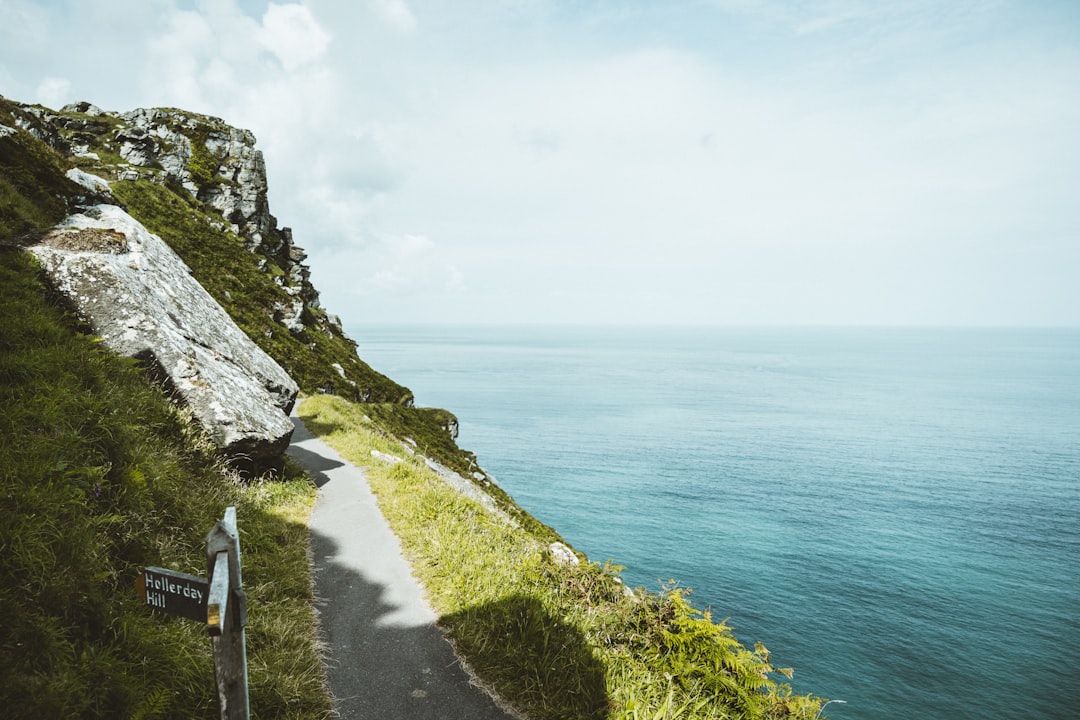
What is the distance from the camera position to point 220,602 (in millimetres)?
3076

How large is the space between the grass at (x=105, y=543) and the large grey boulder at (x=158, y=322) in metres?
0.53

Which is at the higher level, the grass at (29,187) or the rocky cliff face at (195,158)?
the rocky cliff face at (195,158)

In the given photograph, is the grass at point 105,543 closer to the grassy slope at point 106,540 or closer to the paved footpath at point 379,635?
the grassy slope at point 106,540

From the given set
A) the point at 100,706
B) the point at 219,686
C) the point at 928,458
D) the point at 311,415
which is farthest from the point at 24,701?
the point at 928,458

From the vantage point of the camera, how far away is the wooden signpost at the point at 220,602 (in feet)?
10.3

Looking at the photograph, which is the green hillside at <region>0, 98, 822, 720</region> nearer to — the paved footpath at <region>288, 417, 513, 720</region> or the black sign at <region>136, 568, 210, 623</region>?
the paved footpath at <region>288, 417, 513, 720</region>

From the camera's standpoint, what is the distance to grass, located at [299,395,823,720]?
5.94m

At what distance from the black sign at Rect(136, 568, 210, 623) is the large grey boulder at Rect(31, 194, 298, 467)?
→ 8.02 metres

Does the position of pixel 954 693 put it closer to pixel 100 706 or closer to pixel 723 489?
pixel 723 489

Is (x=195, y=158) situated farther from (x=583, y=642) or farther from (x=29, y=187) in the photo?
(x=583, y=642)

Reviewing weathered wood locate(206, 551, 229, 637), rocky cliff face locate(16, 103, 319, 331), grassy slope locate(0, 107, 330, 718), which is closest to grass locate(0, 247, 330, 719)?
grassy slope locate(0, 107, 330, 718)

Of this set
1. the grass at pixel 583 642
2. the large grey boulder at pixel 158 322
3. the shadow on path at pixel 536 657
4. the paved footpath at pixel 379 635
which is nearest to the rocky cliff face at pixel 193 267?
the large grey boulder at pixel 158 322

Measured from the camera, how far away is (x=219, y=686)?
128 inches

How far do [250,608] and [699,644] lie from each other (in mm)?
5942
